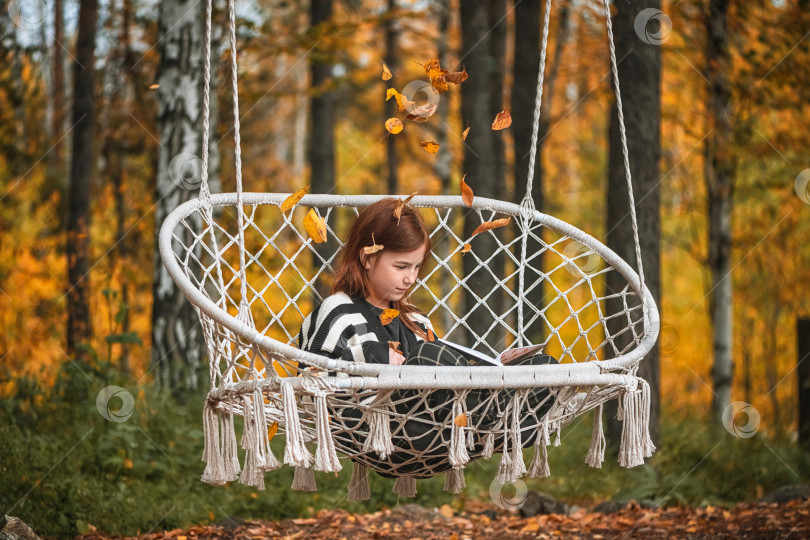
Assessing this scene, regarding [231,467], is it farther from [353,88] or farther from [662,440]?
[353,88]

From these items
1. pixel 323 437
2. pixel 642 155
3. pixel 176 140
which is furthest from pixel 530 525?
pixel 176 140

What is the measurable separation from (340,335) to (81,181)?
356 centimetres

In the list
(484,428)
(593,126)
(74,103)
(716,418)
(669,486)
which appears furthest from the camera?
(593,126)

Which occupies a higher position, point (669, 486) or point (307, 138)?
point (307, 138)

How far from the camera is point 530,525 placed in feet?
10.0

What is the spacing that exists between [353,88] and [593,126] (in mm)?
3526

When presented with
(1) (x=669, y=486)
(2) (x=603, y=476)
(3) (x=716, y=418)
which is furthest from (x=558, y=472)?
(3) (x=716, y=418)

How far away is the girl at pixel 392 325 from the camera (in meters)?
1.97

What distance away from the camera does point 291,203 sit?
2.41 m

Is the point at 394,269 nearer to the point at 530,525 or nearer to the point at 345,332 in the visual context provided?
the point at 345,332

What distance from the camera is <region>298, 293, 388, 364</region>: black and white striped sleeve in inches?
86.4

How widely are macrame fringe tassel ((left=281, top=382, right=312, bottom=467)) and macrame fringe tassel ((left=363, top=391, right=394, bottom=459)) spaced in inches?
5.5

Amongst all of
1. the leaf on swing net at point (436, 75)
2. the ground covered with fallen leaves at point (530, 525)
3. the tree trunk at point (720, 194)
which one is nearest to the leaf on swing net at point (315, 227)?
the leaf on swing net at point (436, 75)

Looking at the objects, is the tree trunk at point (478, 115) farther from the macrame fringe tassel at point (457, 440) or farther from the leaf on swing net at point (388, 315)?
the macrame fringe tassel at point (457, 440)
